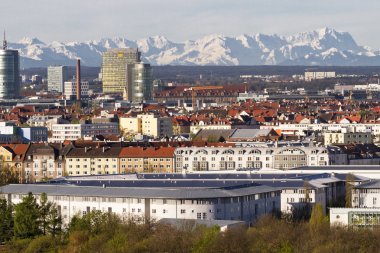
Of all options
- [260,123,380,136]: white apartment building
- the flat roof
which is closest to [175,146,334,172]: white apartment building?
the flat roof

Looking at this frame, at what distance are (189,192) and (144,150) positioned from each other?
20.6 metres

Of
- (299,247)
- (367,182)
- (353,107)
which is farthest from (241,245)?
(353,107)

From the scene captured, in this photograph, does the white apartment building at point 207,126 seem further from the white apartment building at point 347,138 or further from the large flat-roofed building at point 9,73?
the large flat-roofed building at point 9,73

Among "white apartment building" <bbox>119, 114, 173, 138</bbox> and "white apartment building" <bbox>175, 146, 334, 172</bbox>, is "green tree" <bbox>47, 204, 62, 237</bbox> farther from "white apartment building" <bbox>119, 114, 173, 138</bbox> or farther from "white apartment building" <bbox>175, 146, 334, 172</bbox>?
"white apartment building" <bbox>119, 114, 173, 138</bbox>

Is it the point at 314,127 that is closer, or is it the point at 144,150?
the point at 144,150

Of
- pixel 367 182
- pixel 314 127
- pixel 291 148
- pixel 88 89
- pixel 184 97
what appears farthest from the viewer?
pixel 88 89

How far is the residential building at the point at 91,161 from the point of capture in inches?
2185

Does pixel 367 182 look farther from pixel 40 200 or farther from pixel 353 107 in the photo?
pixel 353 107

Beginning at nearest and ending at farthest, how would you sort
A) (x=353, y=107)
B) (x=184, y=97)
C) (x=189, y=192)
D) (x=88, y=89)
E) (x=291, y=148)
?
(x=189, y=192) → (x=291, y=148) → (x=353, y=107) → (x=184, y=97) → (x=88, y=89)

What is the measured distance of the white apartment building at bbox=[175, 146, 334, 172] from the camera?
54438 millimetres

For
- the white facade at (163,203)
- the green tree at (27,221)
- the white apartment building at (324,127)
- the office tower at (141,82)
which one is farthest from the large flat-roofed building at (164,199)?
the office tower at (141,82)

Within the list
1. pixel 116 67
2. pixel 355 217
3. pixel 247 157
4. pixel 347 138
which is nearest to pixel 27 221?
pixel 355 217

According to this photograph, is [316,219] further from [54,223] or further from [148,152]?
[148,152]

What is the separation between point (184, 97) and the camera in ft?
458
